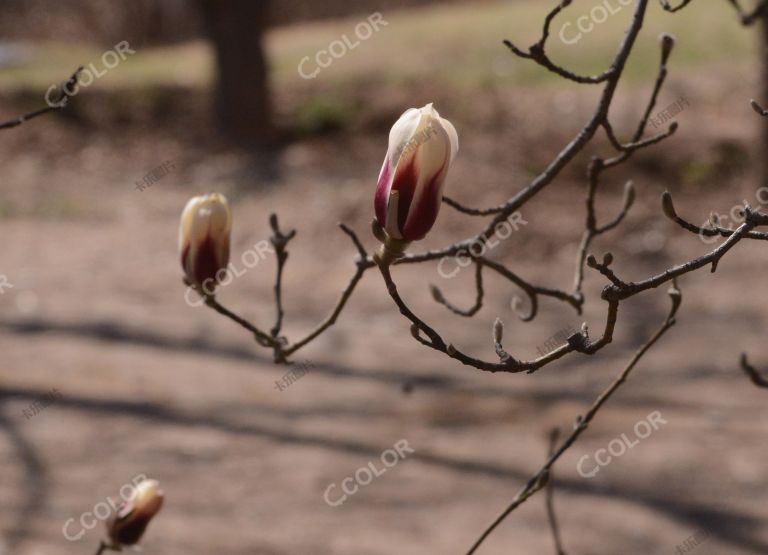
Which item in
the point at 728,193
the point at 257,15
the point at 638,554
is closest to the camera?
the point at 638,554

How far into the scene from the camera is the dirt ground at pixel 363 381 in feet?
12.8

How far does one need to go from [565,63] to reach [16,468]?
6.27 metres

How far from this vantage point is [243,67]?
338 inches

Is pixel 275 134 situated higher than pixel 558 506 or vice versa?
pixel 275 134

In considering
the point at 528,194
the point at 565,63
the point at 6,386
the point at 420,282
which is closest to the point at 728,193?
the point at 420,282

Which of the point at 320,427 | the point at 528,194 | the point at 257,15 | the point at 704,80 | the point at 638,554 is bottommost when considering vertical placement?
the point at 638,554

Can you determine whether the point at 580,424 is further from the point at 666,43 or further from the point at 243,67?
the point at 243,67

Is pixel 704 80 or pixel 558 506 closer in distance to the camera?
pixel 558 506

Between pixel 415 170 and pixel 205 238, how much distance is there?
1.34 feet

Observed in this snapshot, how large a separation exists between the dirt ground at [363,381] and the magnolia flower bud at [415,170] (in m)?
1.38

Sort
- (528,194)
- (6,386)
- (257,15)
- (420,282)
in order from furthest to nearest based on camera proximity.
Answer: (257,15), (420,282), (6,386), (528,194)

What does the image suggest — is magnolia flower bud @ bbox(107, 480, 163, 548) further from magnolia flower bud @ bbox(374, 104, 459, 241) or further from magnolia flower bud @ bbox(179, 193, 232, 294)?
magnolia flower bud @ bbox(374, 104, 459, 241)

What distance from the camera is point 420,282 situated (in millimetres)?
6004

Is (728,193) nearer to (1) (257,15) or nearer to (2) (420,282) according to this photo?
(2) (420,282)
